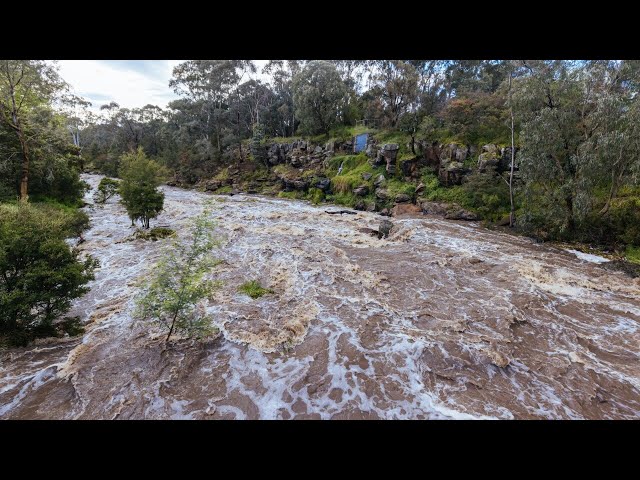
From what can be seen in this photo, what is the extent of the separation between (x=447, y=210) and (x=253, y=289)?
15.5m

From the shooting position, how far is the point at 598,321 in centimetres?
823

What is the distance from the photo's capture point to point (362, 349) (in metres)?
7.23

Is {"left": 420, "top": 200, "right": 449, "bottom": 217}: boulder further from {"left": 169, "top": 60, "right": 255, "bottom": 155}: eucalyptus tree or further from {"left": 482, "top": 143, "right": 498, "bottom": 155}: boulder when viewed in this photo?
{"left": 169, "top": 60, "right": 255, "bottom": 155}: eucalyptus tree

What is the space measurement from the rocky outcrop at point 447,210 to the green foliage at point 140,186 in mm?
17025

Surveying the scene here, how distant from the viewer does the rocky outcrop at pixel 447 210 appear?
780 inches

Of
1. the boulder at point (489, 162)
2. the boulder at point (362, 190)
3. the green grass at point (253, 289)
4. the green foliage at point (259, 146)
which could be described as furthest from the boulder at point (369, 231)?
the green foliage at point (259, 146)

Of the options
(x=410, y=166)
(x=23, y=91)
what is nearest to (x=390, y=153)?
(x=410, y=166)

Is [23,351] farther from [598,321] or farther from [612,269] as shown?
[612,269]

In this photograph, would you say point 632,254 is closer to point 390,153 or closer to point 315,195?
point 390,153

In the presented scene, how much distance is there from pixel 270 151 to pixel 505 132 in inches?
973

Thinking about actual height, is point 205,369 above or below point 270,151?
below
